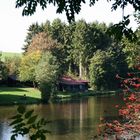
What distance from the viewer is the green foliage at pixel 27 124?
205 inches

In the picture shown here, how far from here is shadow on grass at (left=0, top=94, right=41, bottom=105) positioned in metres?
64.9

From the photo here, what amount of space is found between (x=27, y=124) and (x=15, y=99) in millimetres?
62498

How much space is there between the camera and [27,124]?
523 centimetres

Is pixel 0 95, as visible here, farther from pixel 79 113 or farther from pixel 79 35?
pixel 79 35

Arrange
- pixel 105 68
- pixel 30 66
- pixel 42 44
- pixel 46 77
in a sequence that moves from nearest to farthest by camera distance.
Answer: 1. pixel 46 77
2. pixel 30 66
3. pixel 42 44
4. pixel 105 68

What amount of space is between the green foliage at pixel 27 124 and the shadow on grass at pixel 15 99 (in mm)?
59335

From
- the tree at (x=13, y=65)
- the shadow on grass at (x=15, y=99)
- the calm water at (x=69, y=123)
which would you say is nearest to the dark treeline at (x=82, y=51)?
the tree at (x=13, y=65)

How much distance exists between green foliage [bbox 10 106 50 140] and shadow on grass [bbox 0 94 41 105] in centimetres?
5933

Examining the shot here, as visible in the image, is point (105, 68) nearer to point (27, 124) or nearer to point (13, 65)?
point (13, 65)

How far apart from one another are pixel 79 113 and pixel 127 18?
46628mm

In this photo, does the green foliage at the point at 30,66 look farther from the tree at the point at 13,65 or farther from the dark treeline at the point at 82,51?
the tree at the point at 13,65

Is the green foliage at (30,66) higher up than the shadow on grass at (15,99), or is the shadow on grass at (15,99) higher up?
the green foliage at (30,66)

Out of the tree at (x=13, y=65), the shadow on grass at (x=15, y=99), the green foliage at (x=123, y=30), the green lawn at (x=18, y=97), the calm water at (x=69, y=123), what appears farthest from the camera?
the tree at (x=13, y=65)

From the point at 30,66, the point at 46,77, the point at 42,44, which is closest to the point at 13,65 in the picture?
the point at 42,44
